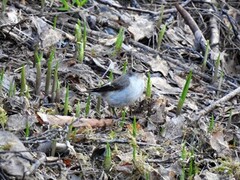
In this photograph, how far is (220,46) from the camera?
29.5 ft

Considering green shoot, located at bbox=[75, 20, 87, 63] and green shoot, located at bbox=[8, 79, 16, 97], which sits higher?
green shoot, located at bbox=[75, 20, 87, 63]

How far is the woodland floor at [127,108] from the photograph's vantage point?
5.52 metres

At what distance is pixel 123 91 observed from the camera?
21.7 feet

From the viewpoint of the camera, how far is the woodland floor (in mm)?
5523

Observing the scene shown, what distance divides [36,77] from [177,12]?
3177 millimetres

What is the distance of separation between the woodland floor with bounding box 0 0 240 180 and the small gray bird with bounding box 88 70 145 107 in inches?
6.4

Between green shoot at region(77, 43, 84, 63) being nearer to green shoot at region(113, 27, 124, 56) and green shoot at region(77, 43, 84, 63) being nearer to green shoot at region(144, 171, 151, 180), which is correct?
green shoot at region(113, 27, 124, 56)

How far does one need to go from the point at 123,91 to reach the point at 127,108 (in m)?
0.36

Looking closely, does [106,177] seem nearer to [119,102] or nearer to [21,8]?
[119,102]

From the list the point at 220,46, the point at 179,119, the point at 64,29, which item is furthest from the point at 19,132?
the point at 220,46

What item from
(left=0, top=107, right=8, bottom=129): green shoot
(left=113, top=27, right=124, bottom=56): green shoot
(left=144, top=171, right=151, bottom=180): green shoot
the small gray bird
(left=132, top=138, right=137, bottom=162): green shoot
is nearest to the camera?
(left=144, top=171, right=151, bottom=180): green shoot

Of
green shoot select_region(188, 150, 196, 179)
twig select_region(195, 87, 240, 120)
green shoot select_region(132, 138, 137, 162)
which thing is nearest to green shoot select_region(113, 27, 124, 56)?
twig select_region(195, 87, 240, 120)

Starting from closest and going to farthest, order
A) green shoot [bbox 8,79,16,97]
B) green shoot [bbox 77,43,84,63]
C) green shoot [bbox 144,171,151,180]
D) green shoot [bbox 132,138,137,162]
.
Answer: green shoot [bbox 144,171,151,180]
green shoot [bbox 132,138,137,162]
green shoot [bbox 8,79,16,97]
green shoot [bbox 77,43,84,63]

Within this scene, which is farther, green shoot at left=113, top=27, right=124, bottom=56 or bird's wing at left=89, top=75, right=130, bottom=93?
green shoot at left=113, top=27, right=124, bottom=56
